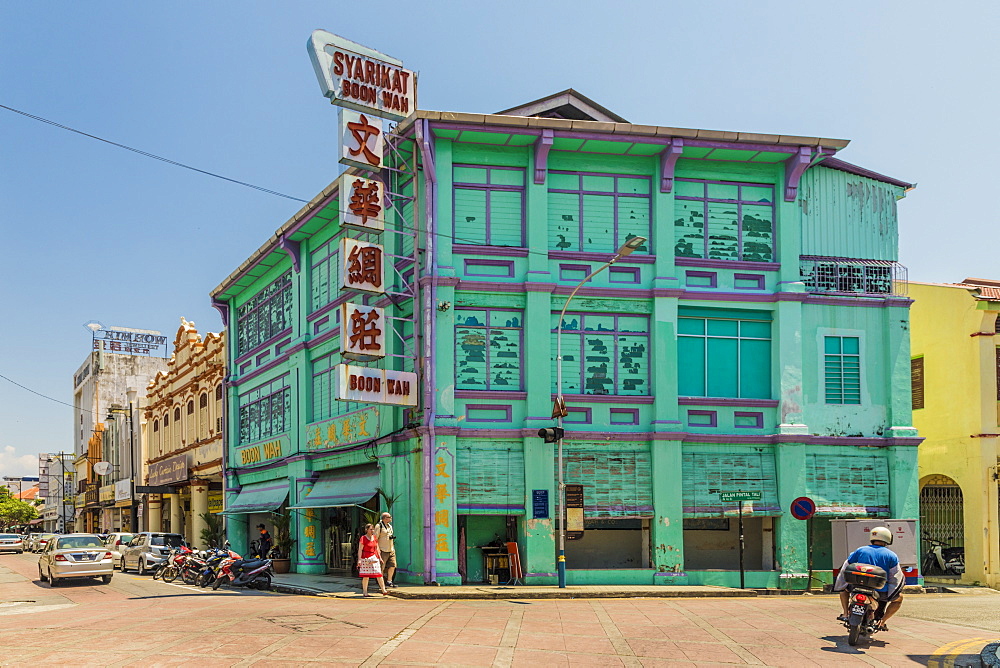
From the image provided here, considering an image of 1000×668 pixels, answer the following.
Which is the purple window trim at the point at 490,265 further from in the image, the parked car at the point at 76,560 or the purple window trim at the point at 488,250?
the parked car at the point at 76,560

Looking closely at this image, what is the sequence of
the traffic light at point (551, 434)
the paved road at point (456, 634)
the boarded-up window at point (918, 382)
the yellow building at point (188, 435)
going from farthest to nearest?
1. the yellow building at point (188, 435)
2. the boarded-up window at point (918, 382)
3. the traffic light at point (551, 434)
4. the paved road at point (456, 634)

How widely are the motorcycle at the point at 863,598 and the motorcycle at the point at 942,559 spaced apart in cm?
1594

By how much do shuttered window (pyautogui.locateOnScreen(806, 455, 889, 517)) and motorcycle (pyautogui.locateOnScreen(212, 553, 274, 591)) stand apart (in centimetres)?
1421

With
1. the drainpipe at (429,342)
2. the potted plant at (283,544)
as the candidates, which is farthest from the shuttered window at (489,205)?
the potted plant at (283,544)

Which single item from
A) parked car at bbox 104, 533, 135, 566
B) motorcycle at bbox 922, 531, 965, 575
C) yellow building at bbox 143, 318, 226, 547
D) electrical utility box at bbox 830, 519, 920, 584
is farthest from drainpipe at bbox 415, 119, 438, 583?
yellow building at bbox 143, 318, 226, 547

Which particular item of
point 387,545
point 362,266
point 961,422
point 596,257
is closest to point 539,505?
point 387,545

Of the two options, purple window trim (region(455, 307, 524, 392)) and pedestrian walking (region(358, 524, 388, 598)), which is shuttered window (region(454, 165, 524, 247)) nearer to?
purple window trim (region(455, 307, 524, 392))

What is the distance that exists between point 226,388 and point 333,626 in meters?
26.8

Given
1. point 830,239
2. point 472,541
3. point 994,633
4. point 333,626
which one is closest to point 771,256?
point 830,239

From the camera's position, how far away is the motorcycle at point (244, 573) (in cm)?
2570

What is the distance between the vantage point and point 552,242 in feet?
84.9

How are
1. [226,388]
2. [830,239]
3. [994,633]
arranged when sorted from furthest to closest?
[226,388]
[830,239]
[994,633]

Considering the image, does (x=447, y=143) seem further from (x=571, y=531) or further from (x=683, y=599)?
(x=683, y=599)

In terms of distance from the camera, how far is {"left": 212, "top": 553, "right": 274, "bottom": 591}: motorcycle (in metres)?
Answer: 25.7
